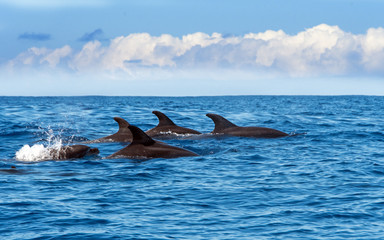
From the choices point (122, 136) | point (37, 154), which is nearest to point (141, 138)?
point (37, 154)

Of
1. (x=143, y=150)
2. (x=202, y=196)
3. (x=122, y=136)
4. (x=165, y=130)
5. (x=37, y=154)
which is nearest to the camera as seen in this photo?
(x=202, y=196)

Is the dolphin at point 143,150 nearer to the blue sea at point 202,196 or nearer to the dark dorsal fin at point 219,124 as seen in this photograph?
the blue sea at point 202,196

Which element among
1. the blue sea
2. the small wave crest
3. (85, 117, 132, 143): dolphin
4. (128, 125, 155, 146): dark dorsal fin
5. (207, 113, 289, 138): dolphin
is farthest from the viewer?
(207, 113, 289, 138): dolphin

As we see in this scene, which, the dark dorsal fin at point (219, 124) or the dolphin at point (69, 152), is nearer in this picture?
the dolphin at point (69, 152)

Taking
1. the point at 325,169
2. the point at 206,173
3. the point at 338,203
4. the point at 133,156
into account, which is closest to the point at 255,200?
the point at 338,203

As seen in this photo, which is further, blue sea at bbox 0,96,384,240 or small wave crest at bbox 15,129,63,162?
small wave crest at bbox 15,129,63,162

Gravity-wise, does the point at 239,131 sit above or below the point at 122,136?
→ above

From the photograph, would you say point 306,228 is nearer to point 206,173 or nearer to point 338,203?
point 338,203

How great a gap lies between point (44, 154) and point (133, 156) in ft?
9.89

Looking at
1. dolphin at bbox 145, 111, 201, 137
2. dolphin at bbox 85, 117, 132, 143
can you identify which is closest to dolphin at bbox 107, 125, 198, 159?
dolphin at bbox 85, 117, 132, 143

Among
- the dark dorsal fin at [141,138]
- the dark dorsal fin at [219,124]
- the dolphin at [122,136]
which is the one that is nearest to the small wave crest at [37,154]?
the dark dorsal fin at [141,138]

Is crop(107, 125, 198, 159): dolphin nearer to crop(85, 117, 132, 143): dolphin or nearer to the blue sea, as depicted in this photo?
the blue sea

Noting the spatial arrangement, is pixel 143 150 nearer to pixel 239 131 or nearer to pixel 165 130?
pixel 165 130

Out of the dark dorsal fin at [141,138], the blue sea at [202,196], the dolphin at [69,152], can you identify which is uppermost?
the dark dorsal fin at [141,138]
